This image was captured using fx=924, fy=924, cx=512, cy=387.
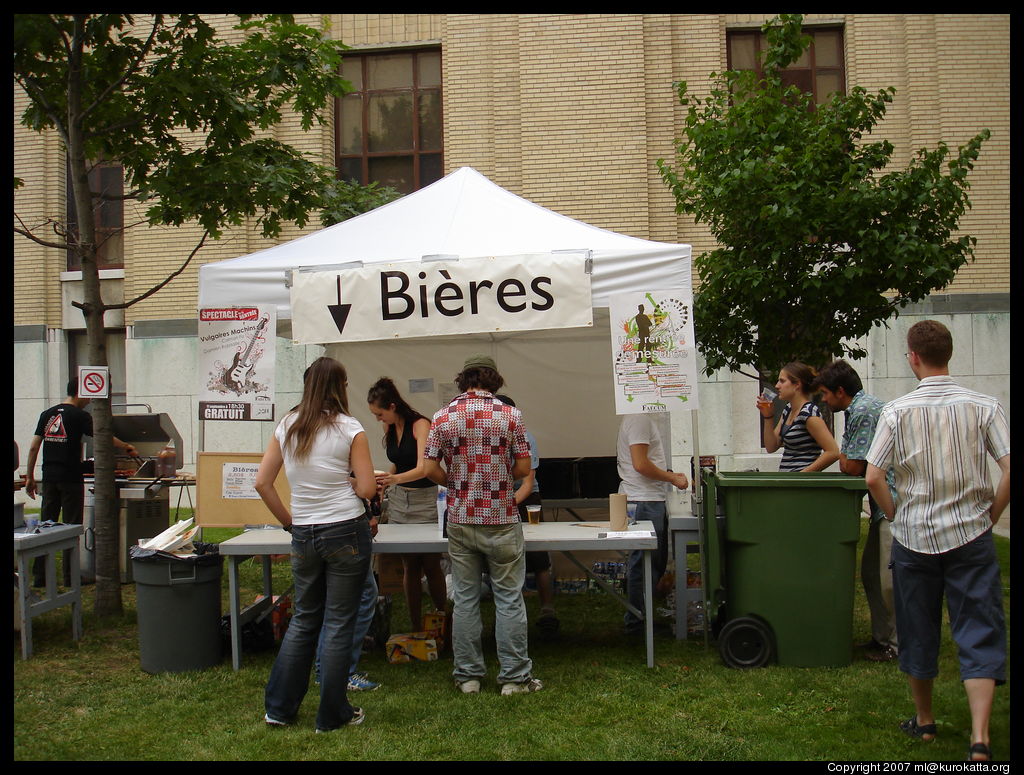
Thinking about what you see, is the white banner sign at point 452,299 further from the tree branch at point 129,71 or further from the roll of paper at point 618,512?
the tree branch at point 129,71

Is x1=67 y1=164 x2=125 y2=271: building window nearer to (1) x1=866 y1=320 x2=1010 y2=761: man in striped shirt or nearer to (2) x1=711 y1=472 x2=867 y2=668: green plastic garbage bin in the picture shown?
(2) x1=711 y1=472 x2=867 y2=668: green plastic garbage bin

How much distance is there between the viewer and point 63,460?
26.7ft

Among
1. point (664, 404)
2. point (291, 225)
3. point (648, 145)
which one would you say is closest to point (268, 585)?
point (664, 404)

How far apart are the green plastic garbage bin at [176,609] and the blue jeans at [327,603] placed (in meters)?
1.30

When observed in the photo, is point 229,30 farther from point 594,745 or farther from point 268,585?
point 594,745

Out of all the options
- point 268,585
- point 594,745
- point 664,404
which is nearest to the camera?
point 594,745

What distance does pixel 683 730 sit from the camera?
4391 millimetres

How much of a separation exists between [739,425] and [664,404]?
745 centimetres

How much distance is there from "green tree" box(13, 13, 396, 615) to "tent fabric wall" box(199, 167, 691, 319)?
969 mm

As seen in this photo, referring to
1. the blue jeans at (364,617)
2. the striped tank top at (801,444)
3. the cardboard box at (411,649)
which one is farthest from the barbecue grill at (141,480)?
the striped tank top at (801,444)

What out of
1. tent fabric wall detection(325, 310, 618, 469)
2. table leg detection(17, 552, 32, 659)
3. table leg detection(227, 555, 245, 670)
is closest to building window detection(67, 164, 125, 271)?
tent fabric wall detection(325, 310, 618, 469)

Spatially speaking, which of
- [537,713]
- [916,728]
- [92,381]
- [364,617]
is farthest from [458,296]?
[916,728]

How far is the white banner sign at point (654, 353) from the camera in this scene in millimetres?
5527

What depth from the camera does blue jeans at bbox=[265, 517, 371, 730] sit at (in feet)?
14.2
